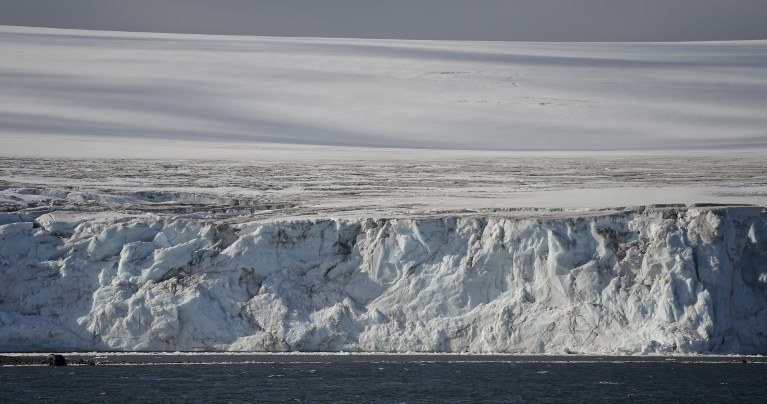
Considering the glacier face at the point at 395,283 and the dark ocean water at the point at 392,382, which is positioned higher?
the glacier face at the point at 395,283

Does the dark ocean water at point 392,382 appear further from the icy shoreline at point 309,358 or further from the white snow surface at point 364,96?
the white snow surface at point 364,96

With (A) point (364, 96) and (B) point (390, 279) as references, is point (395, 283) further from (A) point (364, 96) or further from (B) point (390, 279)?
(A) point (364, 96)

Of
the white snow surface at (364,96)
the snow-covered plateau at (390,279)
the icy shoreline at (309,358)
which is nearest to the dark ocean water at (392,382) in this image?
the icy shoreline at (309,358)

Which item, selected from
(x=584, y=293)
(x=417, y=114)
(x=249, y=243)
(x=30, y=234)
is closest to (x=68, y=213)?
(x=30, y=234)

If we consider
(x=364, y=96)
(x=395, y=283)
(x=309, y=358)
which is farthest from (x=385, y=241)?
(x=364, y=96)

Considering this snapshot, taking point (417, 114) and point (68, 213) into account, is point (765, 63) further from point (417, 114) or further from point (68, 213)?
point (68, 213)

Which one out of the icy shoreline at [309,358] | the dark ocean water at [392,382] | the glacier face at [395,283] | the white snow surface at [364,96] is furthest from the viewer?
the white snow surface at [364,96]
